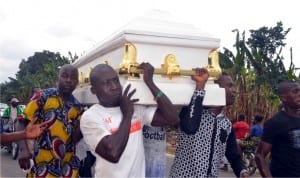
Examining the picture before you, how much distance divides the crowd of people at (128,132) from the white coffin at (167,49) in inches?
2.6

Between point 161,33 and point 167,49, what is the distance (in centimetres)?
11

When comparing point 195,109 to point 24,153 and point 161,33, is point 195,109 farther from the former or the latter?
point 24,153

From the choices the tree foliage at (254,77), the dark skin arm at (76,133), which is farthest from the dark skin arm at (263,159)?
the tree foliage at (254,77)

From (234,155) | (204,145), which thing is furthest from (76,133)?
(234,155)

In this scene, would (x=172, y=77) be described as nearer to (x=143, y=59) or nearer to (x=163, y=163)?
(x=143, y=59)

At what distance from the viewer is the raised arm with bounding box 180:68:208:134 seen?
101 inches

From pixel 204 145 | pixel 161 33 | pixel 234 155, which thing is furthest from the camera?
pixel 234 155

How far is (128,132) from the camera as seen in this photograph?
7.59 ft

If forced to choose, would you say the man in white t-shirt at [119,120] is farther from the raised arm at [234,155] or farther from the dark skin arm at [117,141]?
the raised arm at [234,155]

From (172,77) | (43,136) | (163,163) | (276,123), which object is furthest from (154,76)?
(276,123)

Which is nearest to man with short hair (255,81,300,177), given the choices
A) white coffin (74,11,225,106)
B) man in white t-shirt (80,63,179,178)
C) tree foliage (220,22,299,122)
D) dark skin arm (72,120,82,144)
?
white coffin (74,11,225,106)

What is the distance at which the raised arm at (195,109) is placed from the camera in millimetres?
2562

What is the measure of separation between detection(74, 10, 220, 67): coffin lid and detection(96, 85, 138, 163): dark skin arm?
37 cm

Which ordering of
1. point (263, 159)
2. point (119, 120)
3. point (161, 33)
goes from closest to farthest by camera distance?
point (119, 120) < point (161, 33) < point (263, 159)
